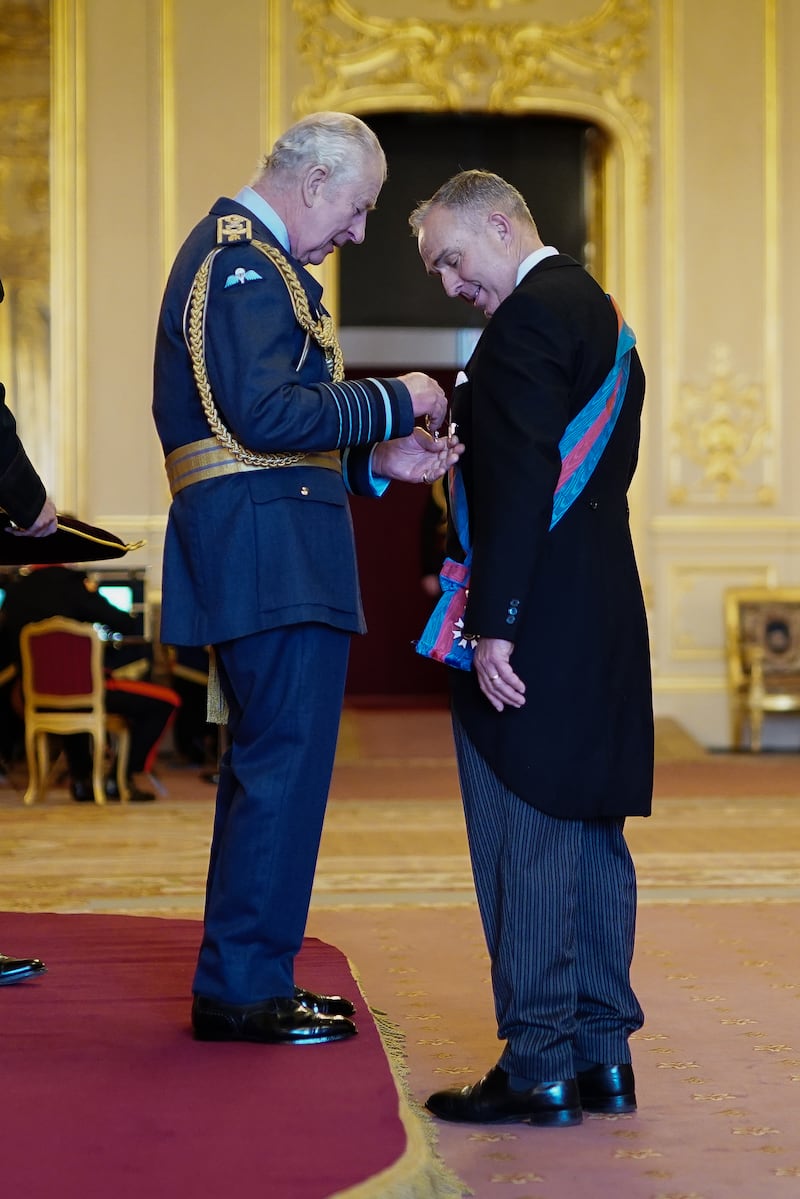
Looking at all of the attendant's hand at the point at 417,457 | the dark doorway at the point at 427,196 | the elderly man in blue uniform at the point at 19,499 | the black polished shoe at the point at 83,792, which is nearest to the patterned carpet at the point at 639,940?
the black polished shoe at the point at 83,792

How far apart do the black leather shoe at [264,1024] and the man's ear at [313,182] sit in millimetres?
1368

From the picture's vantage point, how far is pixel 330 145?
2.71m

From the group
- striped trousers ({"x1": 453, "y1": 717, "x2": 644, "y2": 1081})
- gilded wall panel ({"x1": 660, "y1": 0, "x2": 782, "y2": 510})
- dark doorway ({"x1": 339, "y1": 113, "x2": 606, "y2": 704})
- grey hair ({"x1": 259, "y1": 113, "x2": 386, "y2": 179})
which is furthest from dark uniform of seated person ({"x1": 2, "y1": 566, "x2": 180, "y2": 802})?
striped trousers ({"x1": 453, "y1": 717, "x2": 644, "y2": 1081})

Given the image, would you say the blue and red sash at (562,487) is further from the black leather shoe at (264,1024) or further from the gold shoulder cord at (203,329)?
the black leather shoe at (264,1024)

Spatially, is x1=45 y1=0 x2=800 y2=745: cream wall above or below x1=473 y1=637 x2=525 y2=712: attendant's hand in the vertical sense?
above

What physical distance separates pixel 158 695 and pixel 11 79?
4236mm

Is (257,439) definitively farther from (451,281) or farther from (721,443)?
(721,443)

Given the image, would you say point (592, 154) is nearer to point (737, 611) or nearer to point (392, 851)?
point (737, 611)

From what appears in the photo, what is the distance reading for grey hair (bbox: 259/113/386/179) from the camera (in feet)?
8.89

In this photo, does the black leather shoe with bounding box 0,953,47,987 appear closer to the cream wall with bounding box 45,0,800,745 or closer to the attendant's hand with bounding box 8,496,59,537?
the attendant's hand with bounding box 8,496,59,537

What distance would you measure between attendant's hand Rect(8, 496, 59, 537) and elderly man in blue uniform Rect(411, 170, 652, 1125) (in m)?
0.91

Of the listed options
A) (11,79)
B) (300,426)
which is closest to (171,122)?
(11,79)

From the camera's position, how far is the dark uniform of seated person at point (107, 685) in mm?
7340

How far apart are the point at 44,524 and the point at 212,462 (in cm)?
54
